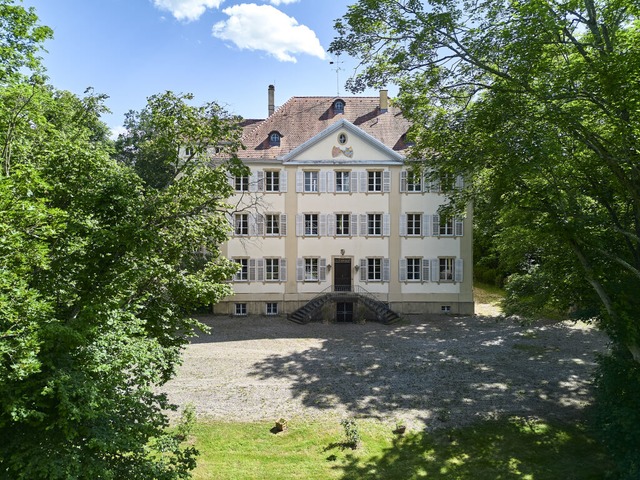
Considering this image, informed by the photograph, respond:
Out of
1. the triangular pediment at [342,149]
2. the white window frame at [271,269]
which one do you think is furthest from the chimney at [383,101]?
the white window frame at [271,269]

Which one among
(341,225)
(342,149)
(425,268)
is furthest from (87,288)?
(425,268)

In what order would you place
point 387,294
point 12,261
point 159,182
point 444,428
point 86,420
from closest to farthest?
1. point 12,261
2. point 86,420
3. point 444,428
4. point 159,182
5. point 387,294

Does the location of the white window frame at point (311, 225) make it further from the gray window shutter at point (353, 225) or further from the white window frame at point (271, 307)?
the white window frame at point (271, 307)

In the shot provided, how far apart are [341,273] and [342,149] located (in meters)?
7.37

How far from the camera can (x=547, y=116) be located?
8.31 meters

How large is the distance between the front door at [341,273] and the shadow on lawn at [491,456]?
14.9 metres

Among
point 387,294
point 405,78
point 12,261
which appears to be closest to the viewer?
point 12,261

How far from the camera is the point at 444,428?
452 inches

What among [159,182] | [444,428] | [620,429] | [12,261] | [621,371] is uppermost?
[159,182]

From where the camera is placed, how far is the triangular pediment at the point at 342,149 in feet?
83.0

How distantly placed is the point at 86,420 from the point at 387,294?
2115 cm

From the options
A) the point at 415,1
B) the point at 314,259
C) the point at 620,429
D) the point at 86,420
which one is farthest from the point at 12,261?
the point at 314,259

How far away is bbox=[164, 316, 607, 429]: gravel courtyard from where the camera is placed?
500 inches

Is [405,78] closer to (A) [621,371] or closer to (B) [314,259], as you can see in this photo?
(A) [621,371]
